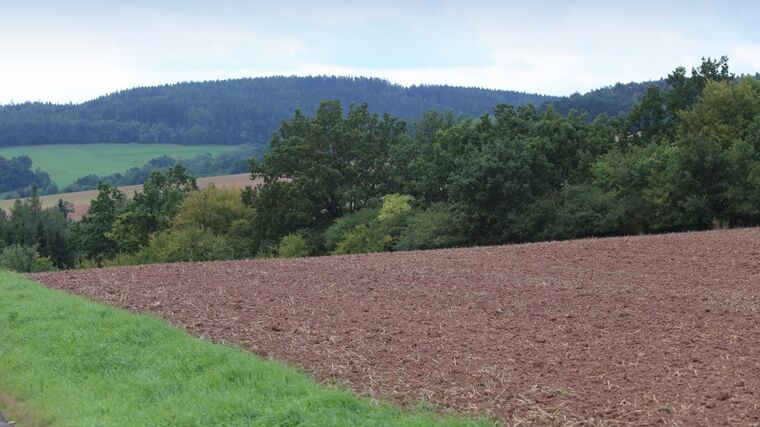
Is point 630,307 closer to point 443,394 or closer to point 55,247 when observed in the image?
point 443,394

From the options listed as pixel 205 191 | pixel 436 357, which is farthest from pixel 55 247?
pixel 436 357

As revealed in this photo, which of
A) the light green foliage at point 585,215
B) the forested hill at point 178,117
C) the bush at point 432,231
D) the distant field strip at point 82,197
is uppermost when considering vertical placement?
the forested hill at point 178,117

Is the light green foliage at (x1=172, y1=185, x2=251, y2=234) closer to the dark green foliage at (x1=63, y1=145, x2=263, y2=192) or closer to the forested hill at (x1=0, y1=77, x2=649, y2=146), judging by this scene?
the dark green foliage at (x1=63, y1=145, x2=263, y2=192)

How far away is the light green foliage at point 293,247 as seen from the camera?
2096 inches

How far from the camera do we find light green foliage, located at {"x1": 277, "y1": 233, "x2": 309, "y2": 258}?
53.2 m

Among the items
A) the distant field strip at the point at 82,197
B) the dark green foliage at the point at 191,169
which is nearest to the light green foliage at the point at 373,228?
the distant field strip at the point at 82,197

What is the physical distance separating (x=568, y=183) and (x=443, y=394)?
43.6m

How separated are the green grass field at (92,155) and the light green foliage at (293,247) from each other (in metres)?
95.1

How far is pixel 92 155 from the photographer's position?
159 m

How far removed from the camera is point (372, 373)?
8891 millimetres

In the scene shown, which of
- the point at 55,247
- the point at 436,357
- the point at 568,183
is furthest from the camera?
the point at 55,247

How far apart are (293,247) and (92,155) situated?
117 metres

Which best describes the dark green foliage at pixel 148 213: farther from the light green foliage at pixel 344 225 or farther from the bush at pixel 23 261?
the light green foliage at pixel 344 225

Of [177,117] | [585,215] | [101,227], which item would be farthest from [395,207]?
[177,117]
